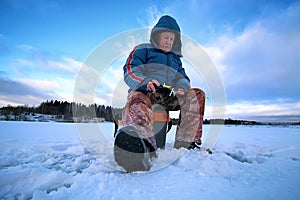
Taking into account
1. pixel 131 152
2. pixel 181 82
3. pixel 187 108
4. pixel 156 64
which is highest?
pixel 156 64

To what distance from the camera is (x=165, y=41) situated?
7.45ft

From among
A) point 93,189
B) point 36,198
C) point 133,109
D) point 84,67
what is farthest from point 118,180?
point 84,67

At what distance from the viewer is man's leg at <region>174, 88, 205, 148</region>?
1.93 meters

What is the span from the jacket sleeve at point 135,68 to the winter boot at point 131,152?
615 mm

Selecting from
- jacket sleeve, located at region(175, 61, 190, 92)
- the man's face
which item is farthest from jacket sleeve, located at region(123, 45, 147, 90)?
jacket sleeve, located at region(175, 61, 190, 92)

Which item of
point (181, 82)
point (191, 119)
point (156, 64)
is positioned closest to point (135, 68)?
point (156, 64)

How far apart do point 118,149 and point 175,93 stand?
1.08 metres

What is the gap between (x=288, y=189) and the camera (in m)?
0.86

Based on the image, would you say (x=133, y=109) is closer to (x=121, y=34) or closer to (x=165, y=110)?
(x=165, y=110)

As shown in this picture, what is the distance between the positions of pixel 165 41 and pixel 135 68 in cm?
82

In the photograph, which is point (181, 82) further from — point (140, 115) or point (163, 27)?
point (140, 115)

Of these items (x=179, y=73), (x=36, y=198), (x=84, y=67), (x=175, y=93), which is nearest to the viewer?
(x=36, y=198)

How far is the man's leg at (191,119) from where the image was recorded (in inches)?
76.0

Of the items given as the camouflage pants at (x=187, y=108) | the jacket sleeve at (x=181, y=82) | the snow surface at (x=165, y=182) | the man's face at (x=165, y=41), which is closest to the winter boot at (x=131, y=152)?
the snow surface at (x=165, y=182)
